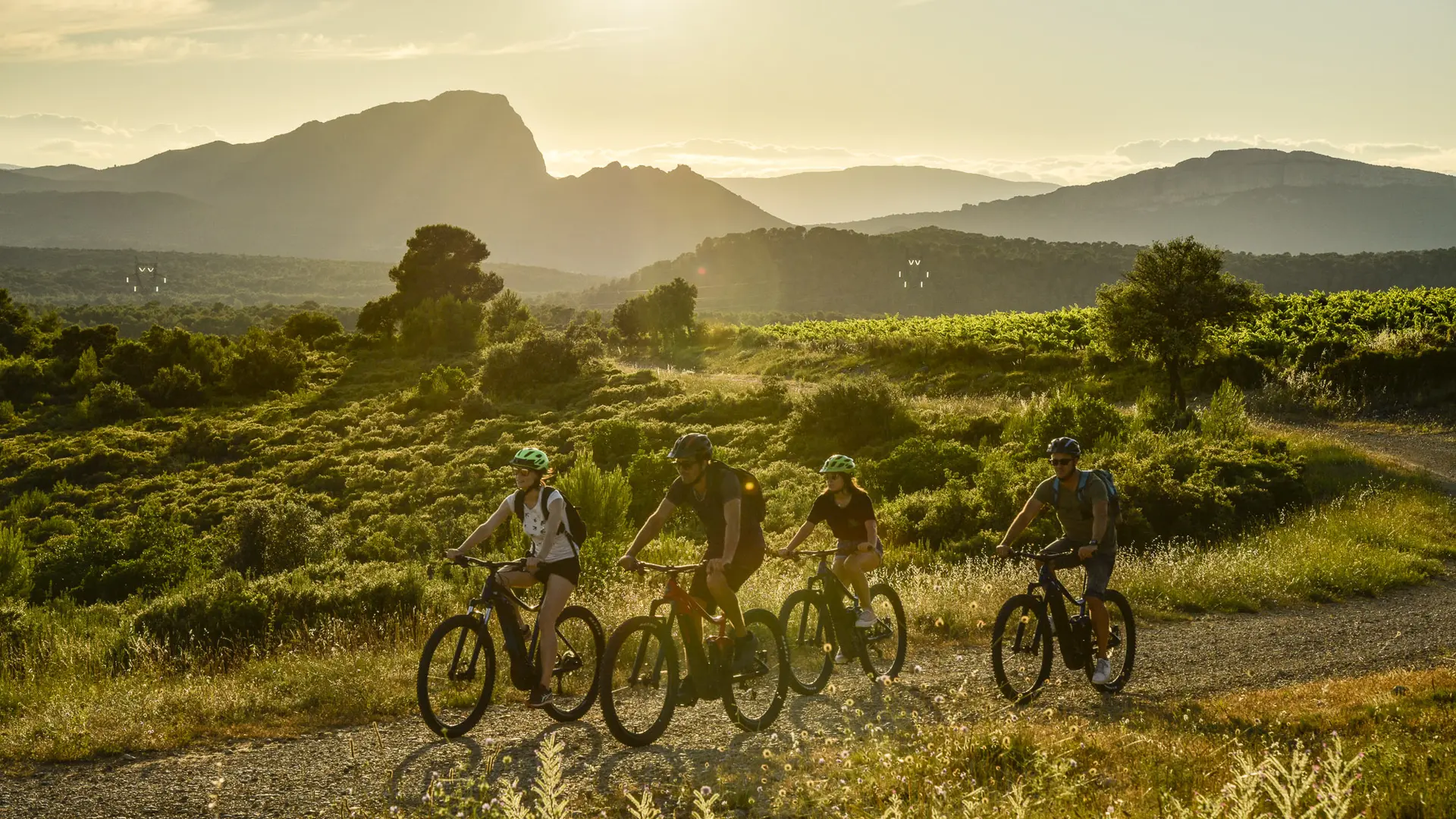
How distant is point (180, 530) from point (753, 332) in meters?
57.2

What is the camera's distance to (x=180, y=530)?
29109 mm

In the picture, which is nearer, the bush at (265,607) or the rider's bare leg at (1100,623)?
the rider's bare leg at (1100,623)

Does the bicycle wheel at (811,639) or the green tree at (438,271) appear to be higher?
the green tree at (438,271)

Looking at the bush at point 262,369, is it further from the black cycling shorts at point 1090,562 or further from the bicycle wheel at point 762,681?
the black cycling shorts at point 1090,562

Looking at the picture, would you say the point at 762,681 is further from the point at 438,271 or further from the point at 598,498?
the point at 438,271

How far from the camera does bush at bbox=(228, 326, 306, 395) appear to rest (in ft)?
192

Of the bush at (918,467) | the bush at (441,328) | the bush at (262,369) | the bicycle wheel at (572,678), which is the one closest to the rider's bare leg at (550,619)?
the bicycle wheel at (572,678)

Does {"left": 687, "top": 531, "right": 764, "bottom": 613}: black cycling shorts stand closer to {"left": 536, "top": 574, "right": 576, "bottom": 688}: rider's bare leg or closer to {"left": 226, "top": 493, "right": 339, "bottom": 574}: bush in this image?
{"left": 536, "top": 574, "right": 576, "bottom": 688}: rider's bare leg

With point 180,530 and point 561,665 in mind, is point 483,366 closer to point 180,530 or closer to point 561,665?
point 180,530

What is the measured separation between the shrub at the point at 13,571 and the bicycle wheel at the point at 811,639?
20.7 m

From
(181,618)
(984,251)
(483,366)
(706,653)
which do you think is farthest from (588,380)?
(984,251)

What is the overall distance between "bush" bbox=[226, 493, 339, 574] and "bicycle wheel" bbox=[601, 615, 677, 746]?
72.5 ft

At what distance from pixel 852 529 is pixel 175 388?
57406 mm

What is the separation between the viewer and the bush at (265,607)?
15.0 meters
